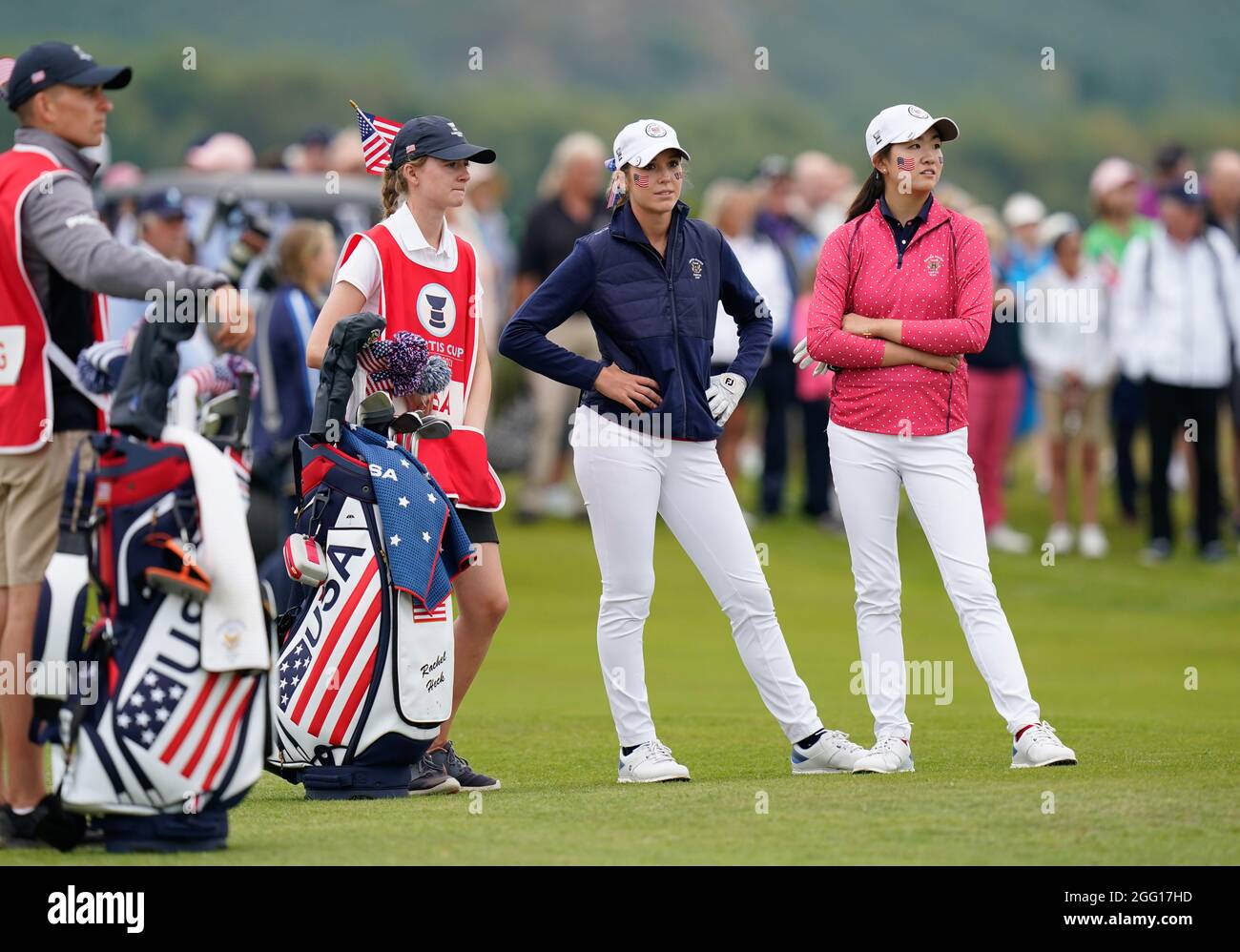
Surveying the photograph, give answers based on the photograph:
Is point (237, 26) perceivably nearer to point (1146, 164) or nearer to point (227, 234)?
point (1146, 164)

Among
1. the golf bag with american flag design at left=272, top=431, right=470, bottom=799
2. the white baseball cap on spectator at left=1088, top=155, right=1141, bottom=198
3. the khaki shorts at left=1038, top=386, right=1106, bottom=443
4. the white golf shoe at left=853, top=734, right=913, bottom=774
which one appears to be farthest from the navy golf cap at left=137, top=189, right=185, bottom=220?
the white baseball cap on spectator at left=1088, top=155, right=1141, bottom=198

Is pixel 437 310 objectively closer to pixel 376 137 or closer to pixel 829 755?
pixel 376 137

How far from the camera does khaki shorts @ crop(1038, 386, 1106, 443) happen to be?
16.9 meters

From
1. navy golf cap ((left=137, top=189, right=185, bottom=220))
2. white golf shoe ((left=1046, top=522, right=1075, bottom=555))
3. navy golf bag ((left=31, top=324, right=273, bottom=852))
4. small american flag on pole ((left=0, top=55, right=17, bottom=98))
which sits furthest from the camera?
white golf shoe ((left=1046, top=522, right=1075, bottom=555))

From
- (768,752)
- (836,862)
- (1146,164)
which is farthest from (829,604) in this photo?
(1146,164)

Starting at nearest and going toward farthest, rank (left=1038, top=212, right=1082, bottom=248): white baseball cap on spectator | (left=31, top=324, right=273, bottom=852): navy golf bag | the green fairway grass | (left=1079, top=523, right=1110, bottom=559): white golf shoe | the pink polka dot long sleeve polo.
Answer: (left=31, top=324, right=273, bottom=852): navy golf bag < the green fairway grass < the pink polka dot long sleeve polo < (left=1079, top=523, right=1110, bottom=559): white golf shoe < (left=1038, top=212, right=1082, bottom=248): white baseball cap on spectator

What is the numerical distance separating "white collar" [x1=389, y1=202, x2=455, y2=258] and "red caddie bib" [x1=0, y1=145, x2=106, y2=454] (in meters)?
1.74

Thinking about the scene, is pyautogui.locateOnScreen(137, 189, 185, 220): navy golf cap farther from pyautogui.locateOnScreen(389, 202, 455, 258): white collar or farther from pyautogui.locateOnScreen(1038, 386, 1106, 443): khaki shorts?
pyautogui.locateOnScreen(1038, 386, 1106, 443): khaki shorts

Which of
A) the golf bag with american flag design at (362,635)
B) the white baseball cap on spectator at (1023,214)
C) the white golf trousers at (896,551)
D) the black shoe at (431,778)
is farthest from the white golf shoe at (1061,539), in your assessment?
the golf bag with american flag design at (362,635)

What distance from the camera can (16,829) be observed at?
253 inches

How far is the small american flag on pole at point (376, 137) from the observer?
8.23 metres

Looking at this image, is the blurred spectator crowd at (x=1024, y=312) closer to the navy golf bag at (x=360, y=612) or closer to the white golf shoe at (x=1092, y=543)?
the white golf shoe at (x=1092, y=543)

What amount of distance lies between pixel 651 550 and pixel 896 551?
957mm
